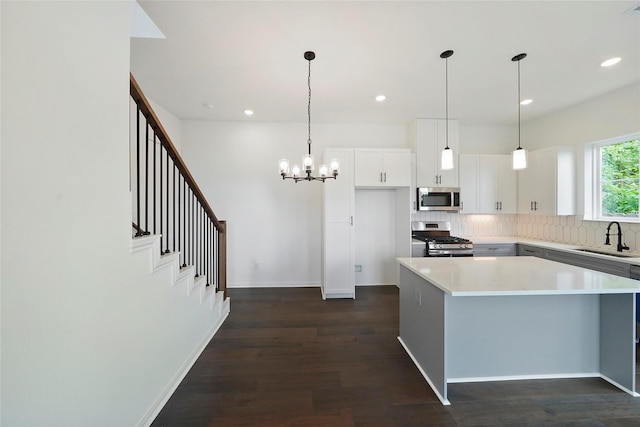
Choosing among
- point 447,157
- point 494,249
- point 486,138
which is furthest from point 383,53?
point 494,249

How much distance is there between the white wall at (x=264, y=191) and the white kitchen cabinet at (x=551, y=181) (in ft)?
7.12

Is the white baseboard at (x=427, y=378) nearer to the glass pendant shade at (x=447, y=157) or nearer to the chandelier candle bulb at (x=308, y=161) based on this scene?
the glass pendant shade at (x=447, y=157)

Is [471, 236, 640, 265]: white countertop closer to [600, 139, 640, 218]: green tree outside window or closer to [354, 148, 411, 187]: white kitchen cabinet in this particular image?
[600, 139, 640, 218]: green tree outside window

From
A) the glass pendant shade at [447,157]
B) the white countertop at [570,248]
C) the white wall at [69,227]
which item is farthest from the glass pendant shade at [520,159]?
the white wall at [69,227]

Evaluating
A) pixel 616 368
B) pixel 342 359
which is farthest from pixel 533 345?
pixel 342 359

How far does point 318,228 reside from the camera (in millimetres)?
4719

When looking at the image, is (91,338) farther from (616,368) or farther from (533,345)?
(616,368)

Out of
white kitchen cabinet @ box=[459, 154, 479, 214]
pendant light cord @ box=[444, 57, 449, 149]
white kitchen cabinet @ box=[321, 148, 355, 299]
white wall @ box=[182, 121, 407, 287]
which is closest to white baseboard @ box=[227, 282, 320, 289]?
white wall @ box=[182, 121, 407, 287]

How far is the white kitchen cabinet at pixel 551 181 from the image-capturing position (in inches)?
154

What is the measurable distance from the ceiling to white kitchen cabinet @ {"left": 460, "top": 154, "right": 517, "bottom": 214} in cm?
89

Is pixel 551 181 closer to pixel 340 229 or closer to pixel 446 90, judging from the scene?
pixel 446 90

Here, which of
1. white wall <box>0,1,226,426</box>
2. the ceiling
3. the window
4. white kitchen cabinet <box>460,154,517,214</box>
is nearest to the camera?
white wall <box>0,1,226,426</box>

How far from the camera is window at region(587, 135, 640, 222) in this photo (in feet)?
11.1

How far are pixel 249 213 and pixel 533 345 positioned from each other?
4.07 m
